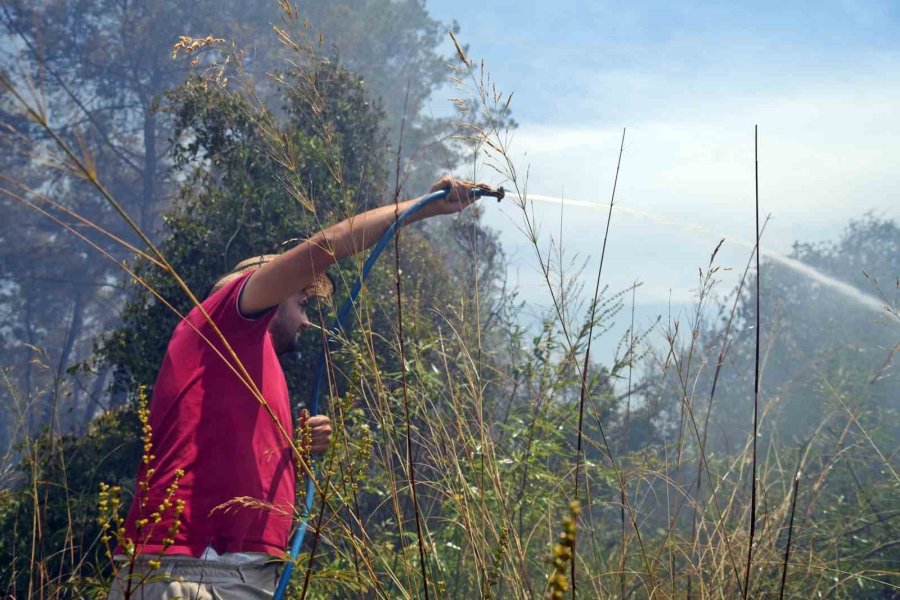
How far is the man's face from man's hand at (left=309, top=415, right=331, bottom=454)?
0.33 meters

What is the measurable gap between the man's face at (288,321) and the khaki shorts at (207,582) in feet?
2.60

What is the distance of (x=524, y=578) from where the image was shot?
1733 mm

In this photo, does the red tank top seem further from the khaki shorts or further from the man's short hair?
the man's short hair

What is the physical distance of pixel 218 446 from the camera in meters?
2.35

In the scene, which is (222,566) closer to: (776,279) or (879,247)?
(776,279)

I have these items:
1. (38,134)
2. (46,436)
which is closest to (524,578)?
(46,436)

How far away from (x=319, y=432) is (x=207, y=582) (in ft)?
1.88

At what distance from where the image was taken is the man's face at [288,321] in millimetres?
2781

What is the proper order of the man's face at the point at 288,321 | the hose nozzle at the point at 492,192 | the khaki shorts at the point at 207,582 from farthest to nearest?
the man's face at the point at 288,321
the hose nozzle at the point at 492,192
the khaki shorts at the point at 207,582

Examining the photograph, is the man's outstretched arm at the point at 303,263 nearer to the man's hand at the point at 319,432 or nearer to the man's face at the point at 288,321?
the man's face at the point at 288,321

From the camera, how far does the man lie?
7.31 feet

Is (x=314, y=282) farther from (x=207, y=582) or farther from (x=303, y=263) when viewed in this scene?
(x=207, y=582)

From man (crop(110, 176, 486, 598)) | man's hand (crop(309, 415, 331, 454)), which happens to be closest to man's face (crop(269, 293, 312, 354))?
man (crop(110, 176, 486, 598))

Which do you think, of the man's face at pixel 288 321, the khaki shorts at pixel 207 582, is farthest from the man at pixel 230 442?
the man's face at pixel 288 321
